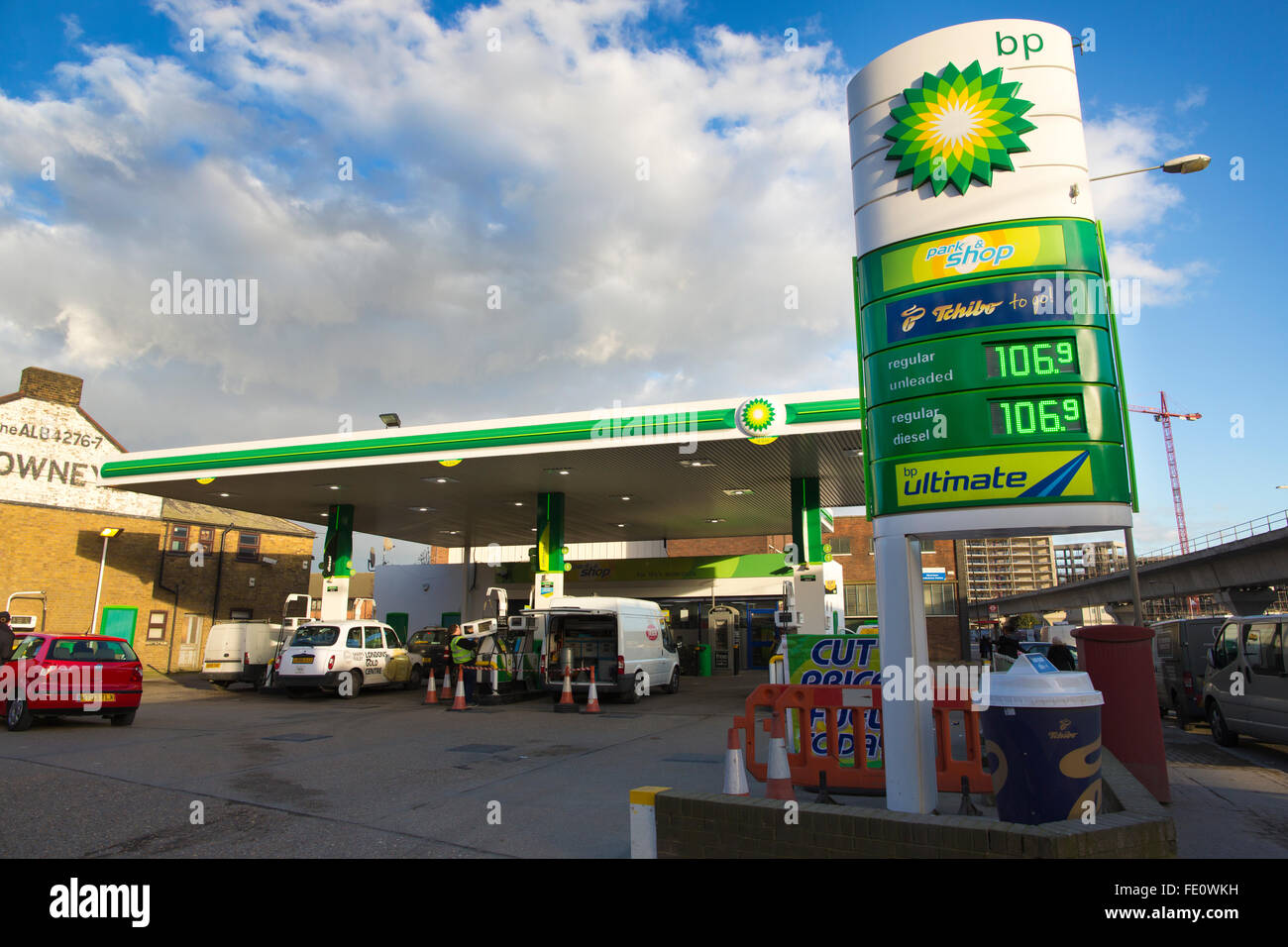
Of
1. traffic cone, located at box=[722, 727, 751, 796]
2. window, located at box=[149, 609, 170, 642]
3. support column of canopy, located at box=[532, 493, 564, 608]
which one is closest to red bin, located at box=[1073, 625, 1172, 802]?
traffic cone, located at box=[722, 727, 751, 796]

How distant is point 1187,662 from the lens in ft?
48.2

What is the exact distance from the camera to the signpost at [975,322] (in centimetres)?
588

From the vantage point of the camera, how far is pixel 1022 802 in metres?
4.77

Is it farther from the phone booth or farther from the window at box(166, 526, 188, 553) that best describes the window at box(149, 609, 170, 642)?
the phone booth

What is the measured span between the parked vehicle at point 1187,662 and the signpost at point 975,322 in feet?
33.9

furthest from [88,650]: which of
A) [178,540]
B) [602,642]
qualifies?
[178,540]

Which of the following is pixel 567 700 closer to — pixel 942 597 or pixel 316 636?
pixel 316 636

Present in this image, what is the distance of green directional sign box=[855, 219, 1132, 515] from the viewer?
586cm

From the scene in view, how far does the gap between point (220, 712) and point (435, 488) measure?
9.09m

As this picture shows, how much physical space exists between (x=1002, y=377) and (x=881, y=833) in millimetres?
3425

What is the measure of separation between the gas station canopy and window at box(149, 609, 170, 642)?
483 centimetres
